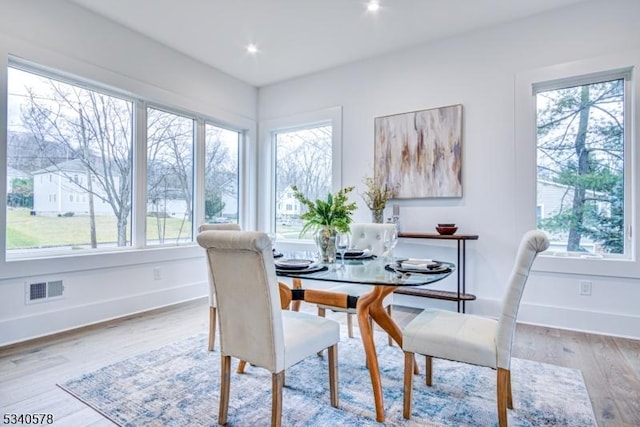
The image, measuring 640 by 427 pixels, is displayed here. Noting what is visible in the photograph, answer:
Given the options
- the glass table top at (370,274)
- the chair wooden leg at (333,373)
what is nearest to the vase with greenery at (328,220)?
the glass table top at (370,274)

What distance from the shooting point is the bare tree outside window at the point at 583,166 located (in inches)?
119

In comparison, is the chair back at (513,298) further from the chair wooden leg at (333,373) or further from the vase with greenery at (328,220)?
the vase with greenery at (328,220)

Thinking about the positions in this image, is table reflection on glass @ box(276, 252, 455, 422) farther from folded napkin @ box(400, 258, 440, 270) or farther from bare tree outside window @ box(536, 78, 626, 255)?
bare tree outside window @ box(536, 78, 626, 255)

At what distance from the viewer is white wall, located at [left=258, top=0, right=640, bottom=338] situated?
2971 millimetres

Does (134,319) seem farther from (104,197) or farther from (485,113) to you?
(485,113)

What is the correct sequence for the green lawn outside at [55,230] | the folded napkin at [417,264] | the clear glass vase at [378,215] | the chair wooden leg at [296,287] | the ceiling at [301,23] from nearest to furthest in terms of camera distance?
the folded napkin at [417,264] → the chair wooden leg at [296,287] → the green lawn outside at [55,230] → the ceiling at [301,23] → the clear glass vase at [378,215]

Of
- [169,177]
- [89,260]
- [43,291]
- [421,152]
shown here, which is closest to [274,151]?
[169,177]

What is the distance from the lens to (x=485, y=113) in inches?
136

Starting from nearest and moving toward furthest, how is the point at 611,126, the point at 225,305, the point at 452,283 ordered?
the point at 225,305 → the point at 611,126 → the point at 452,283

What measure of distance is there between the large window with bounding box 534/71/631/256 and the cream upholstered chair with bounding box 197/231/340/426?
2.74 m

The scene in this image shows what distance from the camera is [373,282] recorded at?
171 cm

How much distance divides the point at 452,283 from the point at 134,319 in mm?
3197

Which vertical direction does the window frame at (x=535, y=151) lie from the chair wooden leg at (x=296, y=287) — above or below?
above

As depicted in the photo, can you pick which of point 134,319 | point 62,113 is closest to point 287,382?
point 134,319
